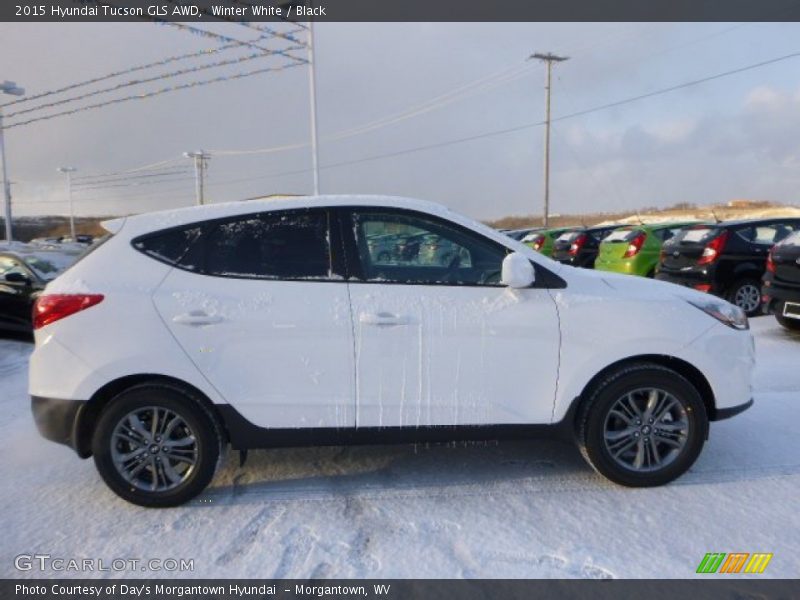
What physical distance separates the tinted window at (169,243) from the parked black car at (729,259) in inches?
320

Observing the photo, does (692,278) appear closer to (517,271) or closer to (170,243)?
(517,271)

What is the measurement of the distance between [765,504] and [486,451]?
1.65 meters

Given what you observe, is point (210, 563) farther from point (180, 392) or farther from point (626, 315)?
point (626, 315)

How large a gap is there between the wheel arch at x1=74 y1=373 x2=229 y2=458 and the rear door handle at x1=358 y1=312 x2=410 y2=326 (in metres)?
0.98

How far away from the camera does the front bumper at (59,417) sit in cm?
336

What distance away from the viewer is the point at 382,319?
340 cm

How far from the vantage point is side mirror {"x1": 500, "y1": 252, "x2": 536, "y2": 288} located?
11.0ft

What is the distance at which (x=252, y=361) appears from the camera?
3385 millimetres

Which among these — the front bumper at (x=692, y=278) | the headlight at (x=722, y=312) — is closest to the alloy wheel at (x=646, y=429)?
the headlight at (x=722, y=312)

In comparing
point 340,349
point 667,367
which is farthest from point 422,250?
point 667,367

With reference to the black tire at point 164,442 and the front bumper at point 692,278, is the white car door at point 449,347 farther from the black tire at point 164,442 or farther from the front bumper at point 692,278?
the front bumper at point 692,278

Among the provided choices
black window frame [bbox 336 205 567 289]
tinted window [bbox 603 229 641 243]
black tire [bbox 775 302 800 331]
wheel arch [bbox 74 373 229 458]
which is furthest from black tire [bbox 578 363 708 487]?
tinted window [bbox 603 229 641 243]

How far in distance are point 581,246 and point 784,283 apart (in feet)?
28.1
